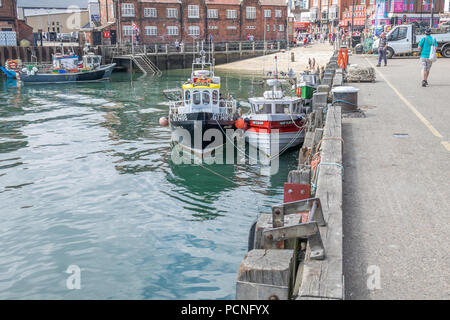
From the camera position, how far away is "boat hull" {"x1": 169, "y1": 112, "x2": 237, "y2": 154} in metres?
19.7

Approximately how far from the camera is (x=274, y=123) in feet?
64.6

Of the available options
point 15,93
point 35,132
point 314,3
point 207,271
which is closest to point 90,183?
point 207,271

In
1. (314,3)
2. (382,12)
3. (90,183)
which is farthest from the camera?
(314,3)

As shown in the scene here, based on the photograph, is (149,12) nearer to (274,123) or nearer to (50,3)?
(50,3)

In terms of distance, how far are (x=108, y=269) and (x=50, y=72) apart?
43.9 metres

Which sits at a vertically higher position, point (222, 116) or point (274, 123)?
point (222, 116)

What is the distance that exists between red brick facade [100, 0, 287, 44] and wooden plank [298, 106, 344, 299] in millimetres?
57693

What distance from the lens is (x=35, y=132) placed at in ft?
81.5

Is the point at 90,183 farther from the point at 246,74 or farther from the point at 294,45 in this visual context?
the point at 294,45

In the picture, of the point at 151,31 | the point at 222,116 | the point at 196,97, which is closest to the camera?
the point at 222,116

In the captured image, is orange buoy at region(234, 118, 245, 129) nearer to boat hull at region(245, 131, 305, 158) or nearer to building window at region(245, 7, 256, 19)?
boat hull at region(245, 131, 305, 158)

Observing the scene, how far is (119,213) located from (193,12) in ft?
196

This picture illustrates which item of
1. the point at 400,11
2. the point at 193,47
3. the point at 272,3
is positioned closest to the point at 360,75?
the point at 193,47
